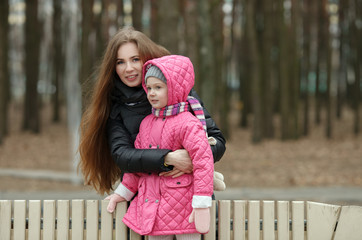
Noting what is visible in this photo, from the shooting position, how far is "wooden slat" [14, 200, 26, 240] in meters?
3.28

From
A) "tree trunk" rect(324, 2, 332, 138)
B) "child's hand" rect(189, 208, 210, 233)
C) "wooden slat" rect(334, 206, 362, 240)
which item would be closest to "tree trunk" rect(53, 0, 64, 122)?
"tree trunk" rect(324, 2, 332, 138)

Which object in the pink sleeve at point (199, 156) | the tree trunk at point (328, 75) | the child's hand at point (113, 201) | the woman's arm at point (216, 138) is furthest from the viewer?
the tree trunk at point (328, 75)

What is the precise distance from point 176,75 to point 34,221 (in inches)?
52.7

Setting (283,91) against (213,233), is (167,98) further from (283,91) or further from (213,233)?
(283,91)

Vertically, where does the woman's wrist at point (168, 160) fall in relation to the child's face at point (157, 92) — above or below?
below

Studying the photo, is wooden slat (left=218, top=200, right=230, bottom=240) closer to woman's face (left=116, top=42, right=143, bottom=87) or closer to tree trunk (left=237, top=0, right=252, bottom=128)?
woman's face (left=116, top=42, right=143, bottom=87)

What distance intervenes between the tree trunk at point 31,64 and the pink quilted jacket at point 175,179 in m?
17.4

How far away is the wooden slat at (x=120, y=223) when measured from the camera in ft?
10.6

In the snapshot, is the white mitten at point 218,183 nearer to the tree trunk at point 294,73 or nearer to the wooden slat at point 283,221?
the wooden slat at point 283,221

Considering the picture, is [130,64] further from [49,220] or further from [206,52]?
[206,52]

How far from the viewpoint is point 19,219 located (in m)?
3.29

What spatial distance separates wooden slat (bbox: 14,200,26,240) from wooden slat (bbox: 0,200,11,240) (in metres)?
0.05

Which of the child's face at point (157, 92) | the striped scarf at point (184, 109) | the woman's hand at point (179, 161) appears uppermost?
the child's face at point (157, 92)

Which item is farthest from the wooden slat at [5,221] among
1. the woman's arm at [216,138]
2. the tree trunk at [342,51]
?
the tree trunk at [342,51]
